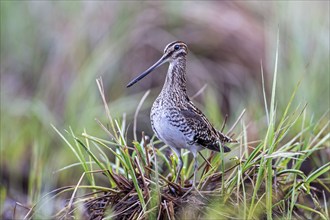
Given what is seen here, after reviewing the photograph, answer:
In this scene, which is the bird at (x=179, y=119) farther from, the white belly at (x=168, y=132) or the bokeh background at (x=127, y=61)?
the bokeh background at (x=127, y=61)

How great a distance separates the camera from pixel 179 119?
13.8ft

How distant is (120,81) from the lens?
7.36m

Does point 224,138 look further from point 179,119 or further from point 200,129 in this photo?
point 179,119

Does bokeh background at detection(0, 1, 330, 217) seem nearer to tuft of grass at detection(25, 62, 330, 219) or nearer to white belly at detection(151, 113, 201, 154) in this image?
tuft of grass at detection(25, 62, 330, 219)

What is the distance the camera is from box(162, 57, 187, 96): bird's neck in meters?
4.32

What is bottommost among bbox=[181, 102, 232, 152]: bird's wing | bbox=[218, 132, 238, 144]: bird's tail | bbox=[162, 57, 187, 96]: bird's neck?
bbox=[218, 132, 238, 144]: bird's tail

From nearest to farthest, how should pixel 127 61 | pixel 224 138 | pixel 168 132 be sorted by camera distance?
1. pixel 168 132
2. pixel 224 138
3. pixel 127 61

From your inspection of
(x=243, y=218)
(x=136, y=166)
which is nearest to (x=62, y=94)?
(x=136, y=166)

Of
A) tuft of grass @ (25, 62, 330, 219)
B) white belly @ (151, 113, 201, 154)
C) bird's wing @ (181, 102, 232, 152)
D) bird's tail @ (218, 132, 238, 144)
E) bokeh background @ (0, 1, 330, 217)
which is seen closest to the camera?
tuft of grass @ (25, 62, 330, 219)

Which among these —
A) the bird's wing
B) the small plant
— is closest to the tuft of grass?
the small plant

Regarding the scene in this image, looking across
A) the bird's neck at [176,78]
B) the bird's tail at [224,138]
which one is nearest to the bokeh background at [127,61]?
the bird's tail at [224,138]

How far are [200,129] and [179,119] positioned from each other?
0.44 ft


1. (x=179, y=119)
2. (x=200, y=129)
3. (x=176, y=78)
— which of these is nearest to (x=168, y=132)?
(x=179, y=119)

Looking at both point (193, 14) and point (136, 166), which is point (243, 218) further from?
point (193, 14)
